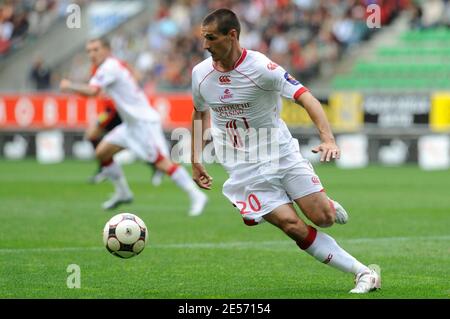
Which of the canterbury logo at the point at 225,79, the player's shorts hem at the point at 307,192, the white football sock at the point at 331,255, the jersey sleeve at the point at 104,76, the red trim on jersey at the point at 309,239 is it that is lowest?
the white football sock at the point at 331,255

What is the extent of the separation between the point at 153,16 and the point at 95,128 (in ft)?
59.5

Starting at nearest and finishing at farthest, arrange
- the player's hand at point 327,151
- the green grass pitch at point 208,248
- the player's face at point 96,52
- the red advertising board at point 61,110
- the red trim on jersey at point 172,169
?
the player's hand at point 327,151
the green grass pitch at point 208,248
the red trim on jersey at point 172,169
the player's face at point 96,52
the red advertising board at point 61,110

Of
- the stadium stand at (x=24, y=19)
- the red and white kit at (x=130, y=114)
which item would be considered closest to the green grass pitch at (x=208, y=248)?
the red and white kit at (x=130, y=114)

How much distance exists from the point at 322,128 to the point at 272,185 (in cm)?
78

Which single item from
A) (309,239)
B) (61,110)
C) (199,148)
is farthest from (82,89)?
(61,110)

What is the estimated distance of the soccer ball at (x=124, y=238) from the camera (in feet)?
28.6

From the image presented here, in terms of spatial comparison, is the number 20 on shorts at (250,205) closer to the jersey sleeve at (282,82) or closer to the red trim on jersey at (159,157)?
the jersey sleeve at (282,82)

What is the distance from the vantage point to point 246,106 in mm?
8180

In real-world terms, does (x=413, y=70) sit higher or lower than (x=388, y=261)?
higher

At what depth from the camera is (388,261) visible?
392 inches

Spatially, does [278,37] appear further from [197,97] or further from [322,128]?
[322,128]

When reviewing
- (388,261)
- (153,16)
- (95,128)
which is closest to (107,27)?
(153,16)

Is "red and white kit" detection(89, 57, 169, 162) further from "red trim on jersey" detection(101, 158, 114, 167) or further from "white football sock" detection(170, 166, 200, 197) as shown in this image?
"white football sock" detection(170, 166, 200, 197)

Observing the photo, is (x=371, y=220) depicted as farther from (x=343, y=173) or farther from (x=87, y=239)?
(x=343, y=173)
